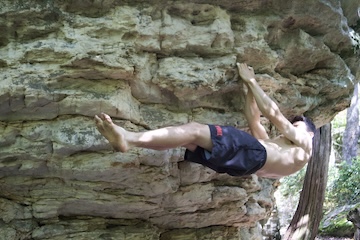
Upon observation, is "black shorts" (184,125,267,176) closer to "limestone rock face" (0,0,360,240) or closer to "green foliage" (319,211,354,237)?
"limestone rock face" (0,0,360,240)

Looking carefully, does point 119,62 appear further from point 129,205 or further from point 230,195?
point 230,195

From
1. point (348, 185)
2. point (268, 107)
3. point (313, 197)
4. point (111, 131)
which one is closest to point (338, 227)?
point (348, 185)

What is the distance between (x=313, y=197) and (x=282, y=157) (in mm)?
5263

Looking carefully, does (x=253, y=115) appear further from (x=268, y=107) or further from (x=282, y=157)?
(x=282, y=157)

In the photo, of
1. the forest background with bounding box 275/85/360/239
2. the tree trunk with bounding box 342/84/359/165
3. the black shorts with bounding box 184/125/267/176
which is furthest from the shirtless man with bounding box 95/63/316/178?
the tree trunk with bounding box 342/84/359/165

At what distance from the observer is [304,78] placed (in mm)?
5469

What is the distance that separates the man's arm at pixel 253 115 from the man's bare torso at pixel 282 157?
0.28 metres

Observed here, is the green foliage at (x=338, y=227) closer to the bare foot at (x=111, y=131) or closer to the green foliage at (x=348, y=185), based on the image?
the green foliage at (x=348, y=185)

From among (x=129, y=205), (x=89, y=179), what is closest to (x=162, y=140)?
(x=89, y=179)

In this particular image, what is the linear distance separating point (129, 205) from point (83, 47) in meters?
1.97

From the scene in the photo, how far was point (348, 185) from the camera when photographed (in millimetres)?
12680

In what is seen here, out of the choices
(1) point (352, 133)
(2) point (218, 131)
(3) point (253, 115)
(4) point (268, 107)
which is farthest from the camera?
(1) point (352, 133)

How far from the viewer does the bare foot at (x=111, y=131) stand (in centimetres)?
345

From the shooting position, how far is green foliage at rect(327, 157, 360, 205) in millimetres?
12367
